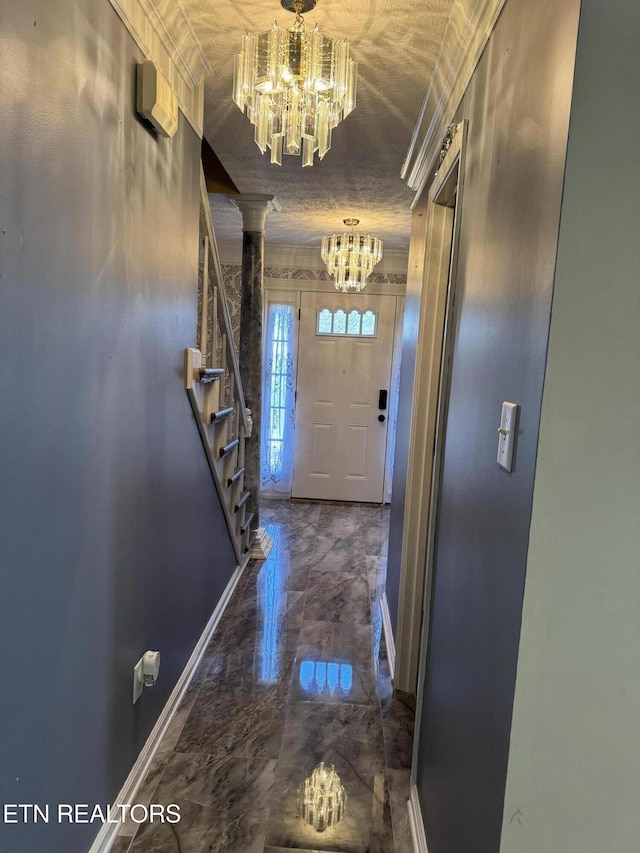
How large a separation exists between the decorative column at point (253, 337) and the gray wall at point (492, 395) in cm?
217

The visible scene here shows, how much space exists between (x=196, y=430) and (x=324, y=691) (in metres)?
1.22

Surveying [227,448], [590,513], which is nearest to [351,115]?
[227,448]

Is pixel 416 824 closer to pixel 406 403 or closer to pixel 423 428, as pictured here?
pixel 423 428

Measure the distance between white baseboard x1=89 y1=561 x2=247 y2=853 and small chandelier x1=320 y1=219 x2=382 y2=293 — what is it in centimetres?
226

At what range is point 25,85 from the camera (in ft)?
3.15

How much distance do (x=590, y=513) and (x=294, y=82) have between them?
132 centimetres

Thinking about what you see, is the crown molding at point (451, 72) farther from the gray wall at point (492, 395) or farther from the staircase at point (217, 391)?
the staircase at point (217, 391)

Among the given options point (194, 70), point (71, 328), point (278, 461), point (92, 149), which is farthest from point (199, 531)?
point (278, 461)

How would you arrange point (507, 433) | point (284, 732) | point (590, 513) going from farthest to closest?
point (284, 732), point (507, 433), point (590, 513)

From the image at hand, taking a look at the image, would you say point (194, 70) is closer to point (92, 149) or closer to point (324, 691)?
point (92, 149)

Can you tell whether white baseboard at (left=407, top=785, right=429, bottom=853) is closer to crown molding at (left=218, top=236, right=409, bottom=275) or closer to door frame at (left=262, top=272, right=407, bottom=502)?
door frame at (left=262, top=272, right=407, bottom=502)

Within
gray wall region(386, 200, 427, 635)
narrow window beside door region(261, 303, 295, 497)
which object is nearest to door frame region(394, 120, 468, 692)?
gray wall region(386, 200, 427, 635)

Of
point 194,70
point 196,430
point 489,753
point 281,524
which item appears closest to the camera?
point 489,753

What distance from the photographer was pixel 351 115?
7.23ft
